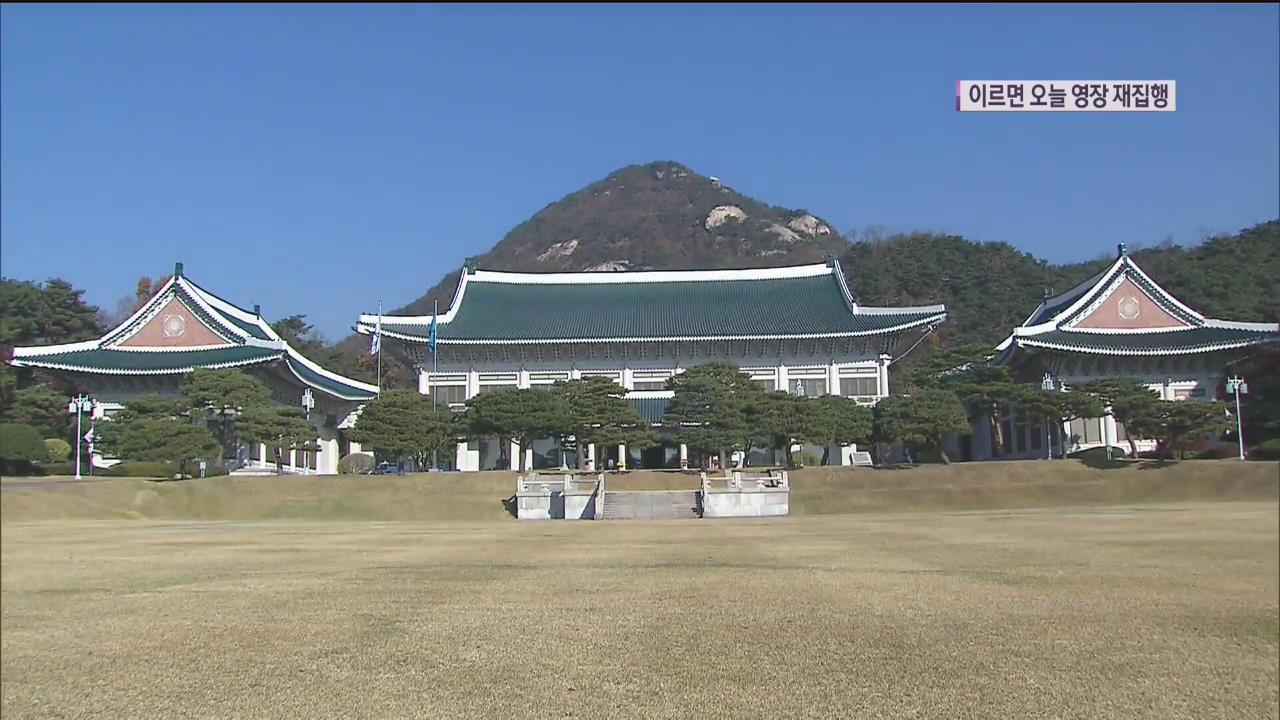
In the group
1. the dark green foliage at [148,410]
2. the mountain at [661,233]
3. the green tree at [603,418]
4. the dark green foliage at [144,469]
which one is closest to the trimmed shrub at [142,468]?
the dark green foliage at [144,469]

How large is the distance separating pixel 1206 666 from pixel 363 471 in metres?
40.3

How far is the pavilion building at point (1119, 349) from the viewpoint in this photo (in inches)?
1483

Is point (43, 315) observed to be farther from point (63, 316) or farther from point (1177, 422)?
point (1177, 422)

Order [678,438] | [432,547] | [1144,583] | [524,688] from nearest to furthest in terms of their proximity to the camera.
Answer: [524,688]
[1144,583]
[432,547]
[678,438]

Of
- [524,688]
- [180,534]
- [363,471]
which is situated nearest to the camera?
[524,688]

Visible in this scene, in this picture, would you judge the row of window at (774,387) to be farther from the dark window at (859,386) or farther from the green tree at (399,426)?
the green tree at (399,426)

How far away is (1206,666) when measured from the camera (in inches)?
237

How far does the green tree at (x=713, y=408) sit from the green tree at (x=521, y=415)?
4.64m

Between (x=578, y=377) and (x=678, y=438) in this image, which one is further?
(x=578, y=377)

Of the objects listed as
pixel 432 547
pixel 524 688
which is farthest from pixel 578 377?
pixel 524 688

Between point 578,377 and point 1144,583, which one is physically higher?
point 578,377

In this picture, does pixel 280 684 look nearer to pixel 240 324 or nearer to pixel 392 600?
pixel 392 600

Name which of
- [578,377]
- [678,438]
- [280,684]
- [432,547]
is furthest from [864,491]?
[280,684]

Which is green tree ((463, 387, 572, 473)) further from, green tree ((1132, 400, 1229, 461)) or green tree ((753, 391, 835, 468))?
green tree ((1132, 400, 1229, 461))
